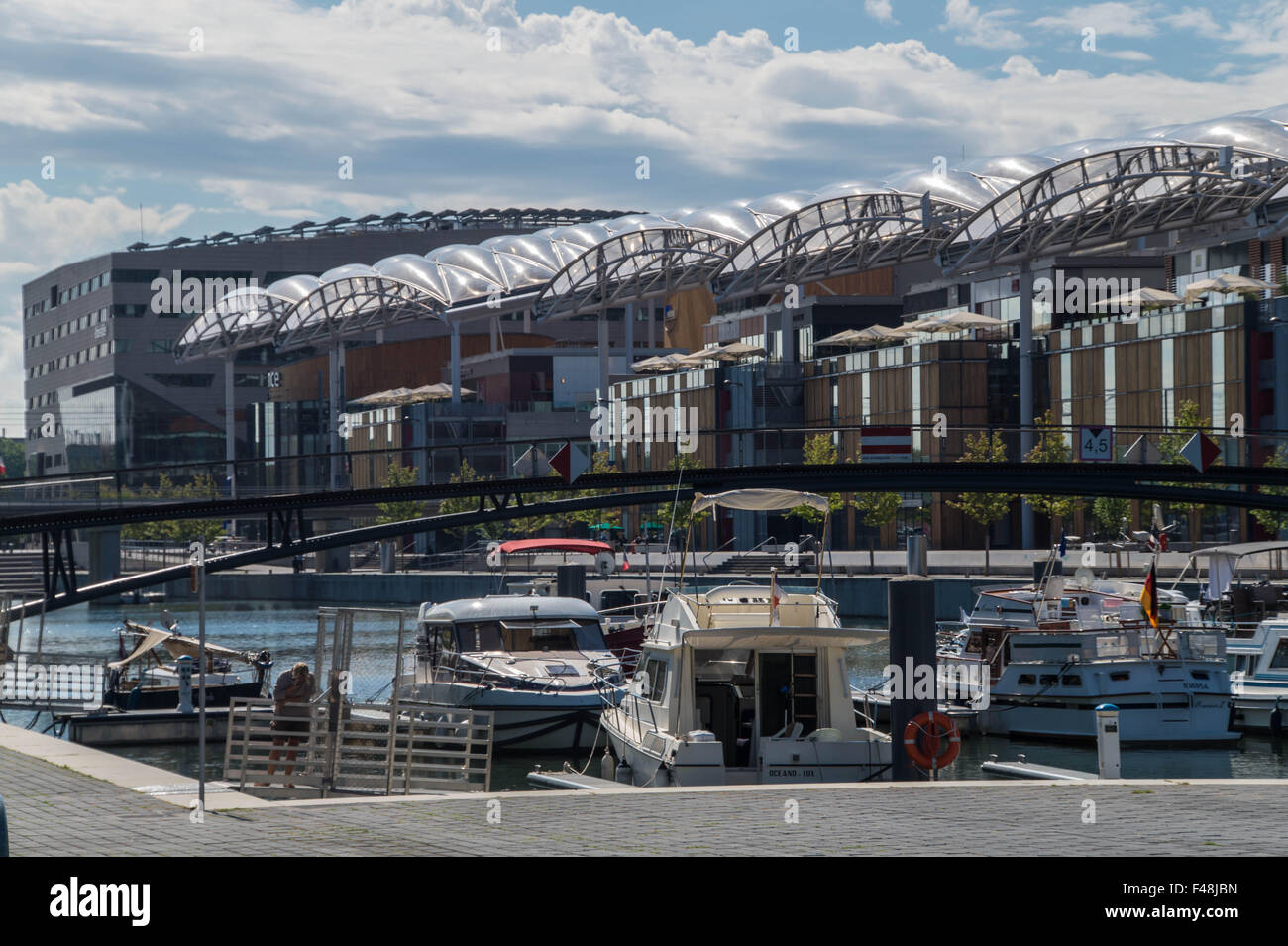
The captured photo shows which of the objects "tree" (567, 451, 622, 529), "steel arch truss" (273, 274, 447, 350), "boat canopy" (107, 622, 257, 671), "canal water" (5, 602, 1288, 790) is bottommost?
"canal water" (5, 602, 1288, 790)

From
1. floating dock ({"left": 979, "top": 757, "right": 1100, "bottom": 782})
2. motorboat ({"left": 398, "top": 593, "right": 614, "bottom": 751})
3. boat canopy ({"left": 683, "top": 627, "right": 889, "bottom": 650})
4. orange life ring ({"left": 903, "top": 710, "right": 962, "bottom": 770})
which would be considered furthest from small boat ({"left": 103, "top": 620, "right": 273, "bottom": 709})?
floating dock ({"left": 979, "top": 757, "right": 1100, "bottom": 782})

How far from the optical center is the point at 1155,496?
3562cm

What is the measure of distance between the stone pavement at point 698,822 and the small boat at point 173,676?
23.0 meters

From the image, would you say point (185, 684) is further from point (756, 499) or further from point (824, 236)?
point (824, 236)

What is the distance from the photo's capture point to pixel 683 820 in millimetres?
14602

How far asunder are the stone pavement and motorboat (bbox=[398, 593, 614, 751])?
16.4 meters

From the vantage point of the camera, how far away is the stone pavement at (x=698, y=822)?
500 inches

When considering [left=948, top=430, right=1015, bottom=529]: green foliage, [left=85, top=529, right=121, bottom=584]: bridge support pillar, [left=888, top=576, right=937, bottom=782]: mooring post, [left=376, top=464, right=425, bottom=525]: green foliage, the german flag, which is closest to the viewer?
[left=888, top=576, right=937, bottom=782]: mooring post

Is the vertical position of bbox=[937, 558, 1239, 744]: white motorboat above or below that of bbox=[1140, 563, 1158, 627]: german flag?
below

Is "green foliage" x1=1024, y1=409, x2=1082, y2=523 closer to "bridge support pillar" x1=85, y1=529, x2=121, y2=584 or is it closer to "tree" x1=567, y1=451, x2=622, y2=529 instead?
"tree" x1=567, y1=451, x2=622, y2=529

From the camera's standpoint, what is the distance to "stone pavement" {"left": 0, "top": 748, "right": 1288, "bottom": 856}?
12711 mm

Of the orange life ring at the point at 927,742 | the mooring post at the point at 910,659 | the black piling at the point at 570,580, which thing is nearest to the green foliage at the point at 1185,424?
the black piling at the point at 570,580
